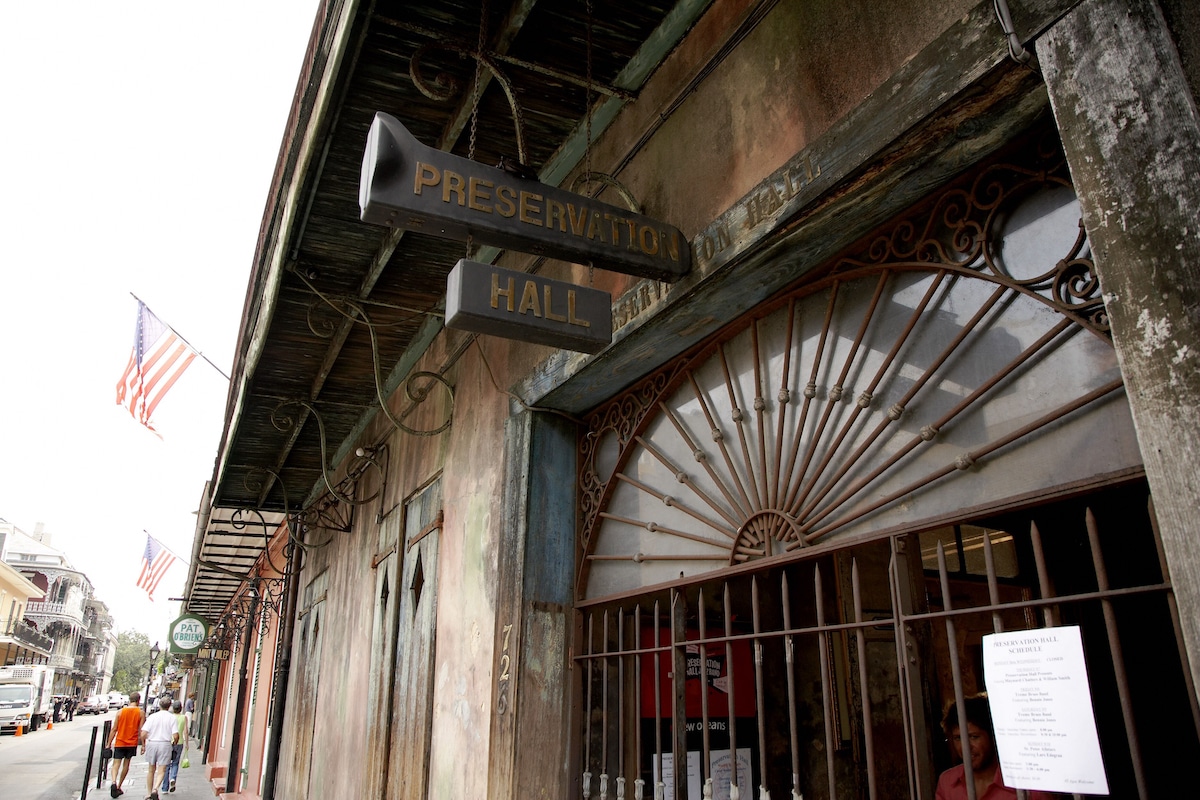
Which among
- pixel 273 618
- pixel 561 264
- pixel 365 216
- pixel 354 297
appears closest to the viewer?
pixel 365 216

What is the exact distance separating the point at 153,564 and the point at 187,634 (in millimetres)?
4420

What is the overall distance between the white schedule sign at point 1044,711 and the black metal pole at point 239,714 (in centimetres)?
1437

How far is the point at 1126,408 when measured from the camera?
185 centimetres

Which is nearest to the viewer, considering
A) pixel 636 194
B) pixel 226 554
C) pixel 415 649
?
pixel 636 194

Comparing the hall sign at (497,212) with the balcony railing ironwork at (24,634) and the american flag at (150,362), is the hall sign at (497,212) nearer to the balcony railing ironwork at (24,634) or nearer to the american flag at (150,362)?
the american flag at (150,362)

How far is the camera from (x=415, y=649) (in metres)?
5.49

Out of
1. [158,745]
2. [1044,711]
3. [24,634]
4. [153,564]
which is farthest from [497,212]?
[24,634]

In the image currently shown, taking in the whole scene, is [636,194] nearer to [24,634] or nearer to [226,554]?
[226,554]

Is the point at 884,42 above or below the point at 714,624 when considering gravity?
above

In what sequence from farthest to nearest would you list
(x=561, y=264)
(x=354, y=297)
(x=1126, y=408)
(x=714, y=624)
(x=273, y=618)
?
(x=273, y=618) < (x=354, y=297) < (x=714, y=624) < (x=561, y=264) < (x=1126, y=408)

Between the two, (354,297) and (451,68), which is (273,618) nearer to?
(354,297)

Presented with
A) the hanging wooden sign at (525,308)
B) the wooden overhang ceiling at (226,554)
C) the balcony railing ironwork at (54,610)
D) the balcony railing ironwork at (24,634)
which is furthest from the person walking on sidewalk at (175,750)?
the balcony railing ironwork at (54,610)

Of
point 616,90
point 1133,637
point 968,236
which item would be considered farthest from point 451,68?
point 1133,637

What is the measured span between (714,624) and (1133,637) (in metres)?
2.14
